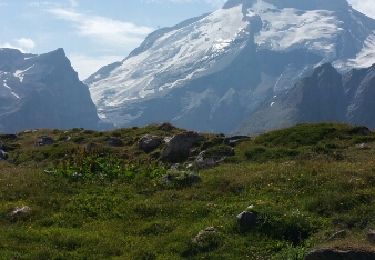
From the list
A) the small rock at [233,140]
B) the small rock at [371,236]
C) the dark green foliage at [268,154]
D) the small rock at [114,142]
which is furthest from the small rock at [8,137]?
the small rock at [371,236]

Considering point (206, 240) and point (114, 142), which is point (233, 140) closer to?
point (114, 142)

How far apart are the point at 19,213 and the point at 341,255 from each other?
16.4 meters

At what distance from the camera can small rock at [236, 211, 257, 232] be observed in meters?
23.9

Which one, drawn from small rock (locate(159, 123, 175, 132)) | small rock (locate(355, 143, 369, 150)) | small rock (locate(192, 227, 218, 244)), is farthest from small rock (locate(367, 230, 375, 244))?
small rock (locate(159, 123, 175, 132))

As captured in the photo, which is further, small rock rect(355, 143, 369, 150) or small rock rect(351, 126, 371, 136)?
small rock rect(351, 126, 371, 136)

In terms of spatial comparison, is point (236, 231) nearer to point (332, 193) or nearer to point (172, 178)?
point (332, 193)

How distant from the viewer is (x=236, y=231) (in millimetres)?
23812

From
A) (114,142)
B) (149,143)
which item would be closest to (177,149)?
(149,143)

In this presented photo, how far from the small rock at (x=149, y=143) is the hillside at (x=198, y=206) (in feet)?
25.1

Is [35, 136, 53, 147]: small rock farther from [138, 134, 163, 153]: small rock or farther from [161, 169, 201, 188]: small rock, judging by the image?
[161, 169, 201, 188]: small rock

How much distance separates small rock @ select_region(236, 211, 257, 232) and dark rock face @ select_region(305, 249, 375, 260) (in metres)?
4.97

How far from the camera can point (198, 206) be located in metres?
27.4

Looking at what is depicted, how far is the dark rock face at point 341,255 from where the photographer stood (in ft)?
61.2

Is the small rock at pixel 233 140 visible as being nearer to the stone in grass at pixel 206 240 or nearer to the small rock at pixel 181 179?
the small rock at pixel 181 179
